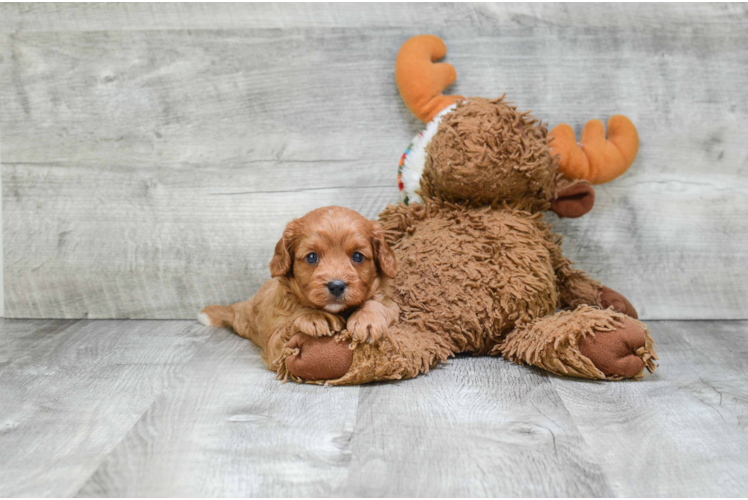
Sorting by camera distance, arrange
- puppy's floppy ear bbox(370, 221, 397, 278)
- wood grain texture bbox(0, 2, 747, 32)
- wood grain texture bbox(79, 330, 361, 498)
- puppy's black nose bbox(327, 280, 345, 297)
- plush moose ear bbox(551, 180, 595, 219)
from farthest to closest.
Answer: wood grain texture bbox(0, 2, 747, 32) < plush moose ear bbox(551, 180, 595, 219) < puppy's floppy ear bbox(370, 221, 397, 278) < puppy's black nose bbox(327, 280, 345, 297) < wood grain texture bbox(79, 330, 361, 498)

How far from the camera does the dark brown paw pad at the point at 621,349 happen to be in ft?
4.98

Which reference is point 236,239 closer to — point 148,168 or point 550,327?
point 148,168

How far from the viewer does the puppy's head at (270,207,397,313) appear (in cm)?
148

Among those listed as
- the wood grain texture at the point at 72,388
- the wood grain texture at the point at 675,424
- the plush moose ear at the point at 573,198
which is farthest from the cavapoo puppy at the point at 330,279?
the plush moose ear at the point at 573,198

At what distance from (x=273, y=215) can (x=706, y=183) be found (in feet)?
4.93

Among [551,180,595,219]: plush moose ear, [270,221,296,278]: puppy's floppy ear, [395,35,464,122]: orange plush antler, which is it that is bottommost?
[551,180,595,219]: plush moose ear

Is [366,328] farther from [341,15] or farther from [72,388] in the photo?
[341,15]

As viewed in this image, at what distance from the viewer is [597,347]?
1529 millimetres

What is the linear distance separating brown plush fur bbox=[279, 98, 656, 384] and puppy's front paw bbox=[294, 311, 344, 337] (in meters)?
0.13

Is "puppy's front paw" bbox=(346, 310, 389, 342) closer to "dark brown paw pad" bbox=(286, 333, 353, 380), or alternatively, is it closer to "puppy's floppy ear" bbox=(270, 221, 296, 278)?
"dark brown paw pad" bbox=(286, 333, 353, 380)

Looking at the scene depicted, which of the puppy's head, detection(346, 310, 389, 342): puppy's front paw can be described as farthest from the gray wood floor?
the puppy's head

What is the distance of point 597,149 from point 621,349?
72 centimetres

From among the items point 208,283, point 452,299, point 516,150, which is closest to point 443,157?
point 516,150

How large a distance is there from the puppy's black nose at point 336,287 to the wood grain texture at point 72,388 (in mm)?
491
